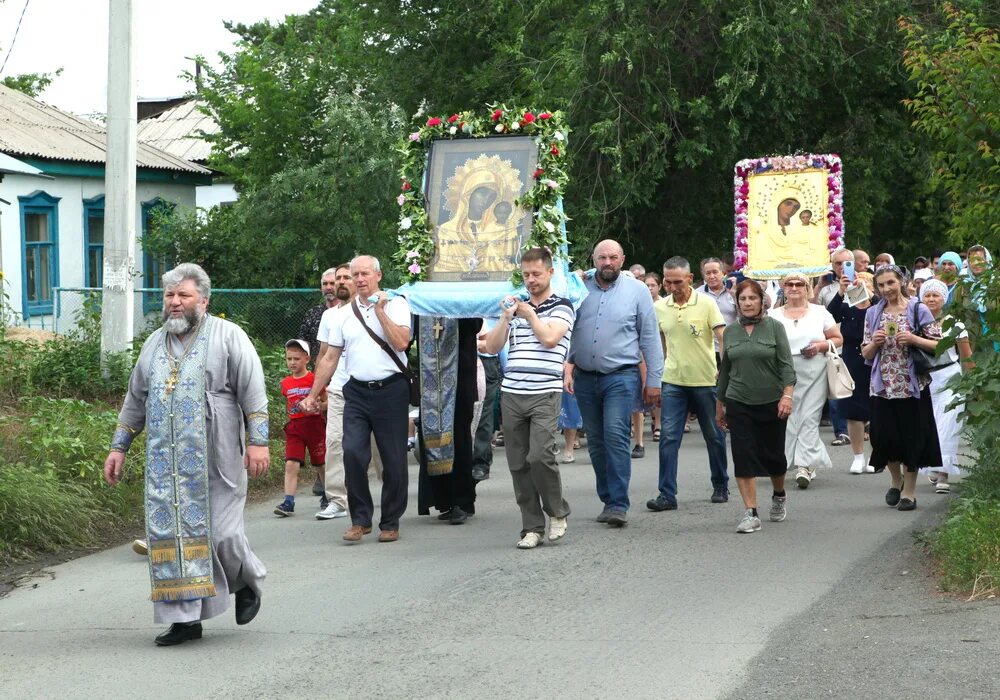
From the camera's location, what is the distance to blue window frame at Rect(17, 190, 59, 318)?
25.5 m

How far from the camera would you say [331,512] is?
1121cm

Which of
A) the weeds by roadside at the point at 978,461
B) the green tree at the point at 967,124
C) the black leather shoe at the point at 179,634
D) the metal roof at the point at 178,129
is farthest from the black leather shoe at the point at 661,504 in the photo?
the metal roof at the point at 178,129

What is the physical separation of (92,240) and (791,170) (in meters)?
15.1

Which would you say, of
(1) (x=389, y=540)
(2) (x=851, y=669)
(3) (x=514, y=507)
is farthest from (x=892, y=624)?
(3) (x=514, y=507)

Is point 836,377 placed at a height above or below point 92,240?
below

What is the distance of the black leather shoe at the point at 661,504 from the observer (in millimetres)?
11227

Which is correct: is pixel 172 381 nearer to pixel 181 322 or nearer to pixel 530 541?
pixel 181 322

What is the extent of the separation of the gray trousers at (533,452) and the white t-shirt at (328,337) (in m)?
1.31

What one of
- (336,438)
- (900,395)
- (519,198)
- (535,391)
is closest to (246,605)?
(535,391)

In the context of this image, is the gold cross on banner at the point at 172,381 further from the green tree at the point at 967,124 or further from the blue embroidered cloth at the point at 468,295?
the green tree at the point at 967,124

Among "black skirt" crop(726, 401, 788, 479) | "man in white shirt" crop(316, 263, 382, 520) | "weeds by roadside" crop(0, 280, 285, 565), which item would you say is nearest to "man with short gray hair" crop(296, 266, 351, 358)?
"man in white shirt" crop(316, 263, 382, 520)

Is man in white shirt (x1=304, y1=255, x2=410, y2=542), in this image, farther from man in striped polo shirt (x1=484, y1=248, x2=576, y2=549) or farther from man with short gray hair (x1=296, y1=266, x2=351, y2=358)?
man with short gray hair (x1=296, y1=266, x2=351, y2=358)

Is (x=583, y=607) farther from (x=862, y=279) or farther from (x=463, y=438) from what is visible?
(x=862, y=279)

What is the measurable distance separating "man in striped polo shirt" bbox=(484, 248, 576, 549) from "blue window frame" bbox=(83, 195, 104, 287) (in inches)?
764
